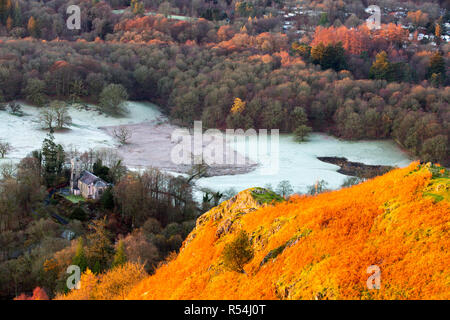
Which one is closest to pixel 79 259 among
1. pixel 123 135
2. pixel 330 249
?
pixel 330 249

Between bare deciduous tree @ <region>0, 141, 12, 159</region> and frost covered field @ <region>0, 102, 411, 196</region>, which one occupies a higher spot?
bare deciduous tree @ <region>0, 141, 12, 159</region>

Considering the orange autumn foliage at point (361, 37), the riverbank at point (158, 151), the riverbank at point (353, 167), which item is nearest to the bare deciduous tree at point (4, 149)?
A: the riverbank at point (158, 151)

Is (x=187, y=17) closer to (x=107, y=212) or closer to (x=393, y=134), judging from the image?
(x=393, y=134)

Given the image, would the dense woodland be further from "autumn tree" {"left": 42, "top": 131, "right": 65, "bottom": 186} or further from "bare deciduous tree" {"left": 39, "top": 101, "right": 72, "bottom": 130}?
"bare deciduous tree" {"left": 39, "top": 101, "right": 72, "bottom": 130}

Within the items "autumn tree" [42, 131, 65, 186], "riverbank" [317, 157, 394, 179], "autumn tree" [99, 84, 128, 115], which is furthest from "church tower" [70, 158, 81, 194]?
"autumn tree" [99, 84, 128, 115]

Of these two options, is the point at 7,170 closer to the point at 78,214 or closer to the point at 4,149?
the point at 4,149

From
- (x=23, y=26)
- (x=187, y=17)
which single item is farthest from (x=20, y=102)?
(x=187, y=17)
